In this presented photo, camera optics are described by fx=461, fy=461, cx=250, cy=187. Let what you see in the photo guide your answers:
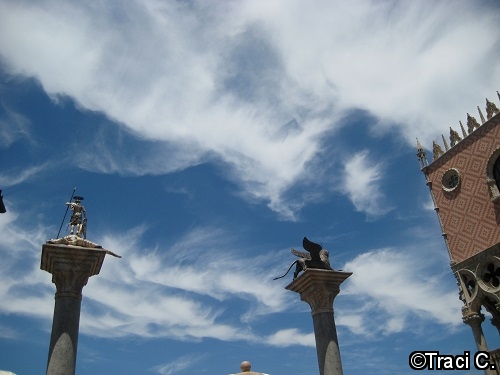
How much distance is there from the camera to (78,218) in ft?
37.0

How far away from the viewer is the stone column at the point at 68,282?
9359mm

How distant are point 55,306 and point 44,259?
106 centimetres

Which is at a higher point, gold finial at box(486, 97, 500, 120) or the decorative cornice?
gold finial at box(486, 97, 500, 120)

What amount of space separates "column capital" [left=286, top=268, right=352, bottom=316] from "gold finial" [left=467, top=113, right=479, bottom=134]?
22.3m

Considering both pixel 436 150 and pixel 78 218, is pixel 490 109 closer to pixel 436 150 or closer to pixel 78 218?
pixel 436 150

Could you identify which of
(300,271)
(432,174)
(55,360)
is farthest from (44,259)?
(432,174)

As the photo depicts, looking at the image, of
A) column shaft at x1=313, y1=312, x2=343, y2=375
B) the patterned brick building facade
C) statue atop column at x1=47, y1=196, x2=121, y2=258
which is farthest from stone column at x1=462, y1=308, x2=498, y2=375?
statue atop column at x1=47, y1=196, x2=121, y2=258

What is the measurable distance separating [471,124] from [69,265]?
2821 cm

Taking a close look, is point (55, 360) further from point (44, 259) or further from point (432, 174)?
point (432, 174)

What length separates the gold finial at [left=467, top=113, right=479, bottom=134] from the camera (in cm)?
3024

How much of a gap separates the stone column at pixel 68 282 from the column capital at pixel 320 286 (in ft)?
17.4

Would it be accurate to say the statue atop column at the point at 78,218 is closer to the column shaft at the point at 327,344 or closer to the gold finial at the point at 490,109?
the column shaft at the point at 327,344

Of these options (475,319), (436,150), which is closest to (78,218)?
(475,319)

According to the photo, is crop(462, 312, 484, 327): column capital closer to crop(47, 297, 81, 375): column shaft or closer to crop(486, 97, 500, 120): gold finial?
crop(486, 97, 500, 120): gold finial
